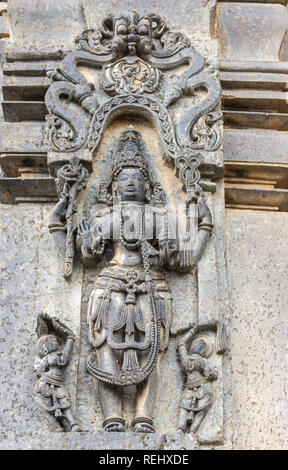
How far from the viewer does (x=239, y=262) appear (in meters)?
7.85

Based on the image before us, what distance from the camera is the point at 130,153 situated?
785cm

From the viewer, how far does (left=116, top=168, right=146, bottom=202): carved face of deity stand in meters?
7.68

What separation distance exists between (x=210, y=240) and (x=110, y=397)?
1.38 metres

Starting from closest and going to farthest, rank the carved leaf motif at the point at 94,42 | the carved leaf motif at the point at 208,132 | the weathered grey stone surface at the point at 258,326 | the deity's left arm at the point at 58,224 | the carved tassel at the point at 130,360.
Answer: the carved tassel at the point at 130,360 → the weathered grey stone surface at the point at 258,326 → the deity's left arm at the point at 58,224 → the carved leaf motif at the point at 208,132 → the carved leaf motif at the point at 94,42

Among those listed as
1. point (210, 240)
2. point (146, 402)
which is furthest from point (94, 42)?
point (146, 402)

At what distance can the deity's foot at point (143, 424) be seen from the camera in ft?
22.5

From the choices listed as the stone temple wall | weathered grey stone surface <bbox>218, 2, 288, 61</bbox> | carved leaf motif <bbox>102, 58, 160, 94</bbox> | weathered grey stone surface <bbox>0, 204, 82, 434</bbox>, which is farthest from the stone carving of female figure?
weathered grey stone surface <bbox>218, 2, 288, 61</bbox>

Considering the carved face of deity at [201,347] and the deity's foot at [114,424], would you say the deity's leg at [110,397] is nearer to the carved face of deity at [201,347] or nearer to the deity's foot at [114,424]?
the deity's foot at [114,424]

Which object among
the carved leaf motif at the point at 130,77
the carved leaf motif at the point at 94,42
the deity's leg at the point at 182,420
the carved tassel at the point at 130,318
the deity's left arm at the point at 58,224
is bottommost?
the deity's leg at the point at 182,420

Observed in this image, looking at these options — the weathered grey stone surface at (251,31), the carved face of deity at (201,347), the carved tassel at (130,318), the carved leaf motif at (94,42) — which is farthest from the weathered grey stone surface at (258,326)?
the carved leaf motif at (94,42)

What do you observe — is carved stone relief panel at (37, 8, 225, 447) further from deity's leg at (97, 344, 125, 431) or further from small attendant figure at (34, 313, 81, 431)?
small attendant figure at (34, 313, 81, 431)

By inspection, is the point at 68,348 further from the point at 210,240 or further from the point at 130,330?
the point at 210,240

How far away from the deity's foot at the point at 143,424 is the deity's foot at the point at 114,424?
0.08 m
